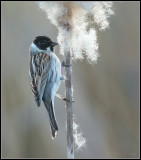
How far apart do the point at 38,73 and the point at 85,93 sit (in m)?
0.88

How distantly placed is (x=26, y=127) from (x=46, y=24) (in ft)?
3.49

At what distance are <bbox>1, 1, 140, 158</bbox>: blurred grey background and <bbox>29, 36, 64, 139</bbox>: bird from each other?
1.79 ft

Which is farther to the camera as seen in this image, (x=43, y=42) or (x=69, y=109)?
(x=43, y=42)

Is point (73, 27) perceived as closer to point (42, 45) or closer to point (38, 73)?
point (38, 73)

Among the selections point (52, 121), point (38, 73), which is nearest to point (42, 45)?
point (38, 73)

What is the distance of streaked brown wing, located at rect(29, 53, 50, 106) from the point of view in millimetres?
3066

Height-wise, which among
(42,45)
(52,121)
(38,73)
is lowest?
(52,121)

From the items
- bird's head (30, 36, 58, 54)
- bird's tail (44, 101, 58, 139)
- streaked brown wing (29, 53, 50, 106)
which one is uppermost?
bird's head (30, 36, 58, 54)

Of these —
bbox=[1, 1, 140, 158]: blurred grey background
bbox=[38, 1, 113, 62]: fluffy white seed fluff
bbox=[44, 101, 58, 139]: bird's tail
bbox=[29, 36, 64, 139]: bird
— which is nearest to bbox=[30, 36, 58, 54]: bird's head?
bbox=[29, 36, 64, 139]: bird

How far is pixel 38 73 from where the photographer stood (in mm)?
3266

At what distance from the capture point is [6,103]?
4.11m

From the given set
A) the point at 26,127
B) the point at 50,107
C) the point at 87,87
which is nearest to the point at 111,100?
the point at 87,87

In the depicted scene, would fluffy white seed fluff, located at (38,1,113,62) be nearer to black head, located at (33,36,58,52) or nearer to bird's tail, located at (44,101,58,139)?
bird's tail, located at (44,101,58,139)

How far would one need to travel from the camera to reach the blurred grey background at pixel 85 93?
13.0 feet
